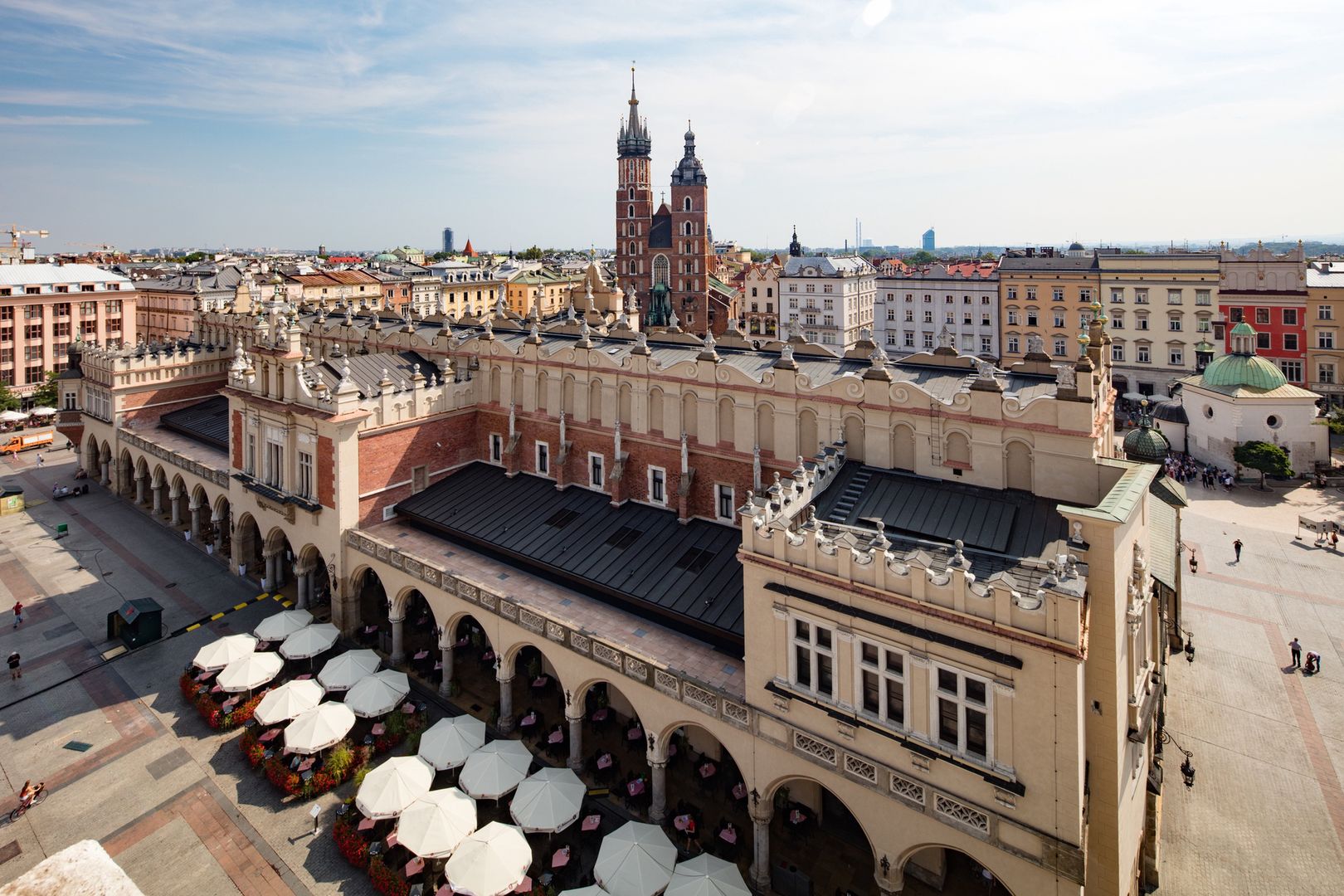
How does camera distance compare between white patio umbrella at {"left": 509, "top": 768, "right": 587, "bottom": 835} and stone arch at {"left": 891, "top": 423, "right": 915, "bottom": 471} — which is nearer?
white patio umbrella at {"left": 509, "top": 768, "right": 587, "bottom": 835}

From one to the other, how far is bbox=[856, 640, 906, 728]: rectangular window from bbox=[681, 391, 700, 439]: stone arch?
14977 millimetres

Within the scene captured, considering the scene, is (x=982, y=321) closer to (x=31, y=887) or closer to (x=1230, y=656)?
(x=1230, y=656)

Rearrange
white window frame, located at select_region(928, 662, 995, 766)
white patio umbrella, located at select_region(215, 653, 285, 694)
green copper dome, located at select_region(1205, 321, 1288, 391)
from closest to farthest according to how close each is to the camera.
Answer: white window frame, located at select_region(928, 662, 995, 766), white patio umbrella, located at select_region(215, 653, 285, 694), green copper dome, located at select_region(1205, 321, 1288, 391)

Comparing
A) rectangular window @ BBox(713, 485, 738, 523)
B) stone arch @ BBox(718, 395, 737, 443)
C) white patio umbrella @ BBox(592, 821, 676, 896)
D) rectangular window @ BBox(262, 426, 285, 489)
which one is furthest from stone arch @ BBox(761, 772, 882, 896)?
rectangular window @ BBox(262, 426, 285, 489)

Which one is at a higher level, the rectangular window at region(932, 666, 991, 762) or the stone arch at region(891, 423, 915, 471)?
the stone arch at region(891, 423, 915, 471)

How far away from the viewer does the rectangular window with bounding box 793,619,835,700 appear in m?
20.9

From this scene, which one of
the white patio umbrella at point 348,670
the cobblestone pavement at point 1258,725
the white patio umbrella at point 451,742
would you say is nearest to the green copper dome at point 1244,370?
the cobblestone pavement at point 1258,725

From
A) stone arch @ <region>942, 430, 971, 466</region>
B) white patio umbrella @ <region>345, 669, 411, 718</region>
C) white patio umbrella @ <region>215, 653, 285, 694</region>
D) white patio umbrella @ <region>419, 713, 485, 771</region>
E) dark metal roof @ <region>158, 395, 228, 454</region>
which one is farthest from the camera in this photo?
dark metal roof @ <region>158, 395, 228, 454</region>

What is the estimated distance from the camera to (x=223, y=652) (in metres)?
33.2

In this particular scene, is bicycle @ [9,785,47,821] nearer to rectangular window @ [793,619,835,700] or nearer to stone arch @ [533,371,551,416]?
stone arch @ [533,371,551,416]

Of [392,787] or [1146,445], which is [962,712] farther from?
[1146,445]

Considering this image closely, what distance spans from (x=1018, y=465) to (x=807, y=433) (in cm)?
799

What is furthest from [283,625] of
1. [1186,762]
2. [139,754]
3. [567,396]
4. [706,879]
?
[1186,762]

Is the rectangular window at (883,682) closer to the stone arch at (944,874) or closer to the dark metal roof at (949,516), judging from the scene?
the dark metal roof at (949,516)
